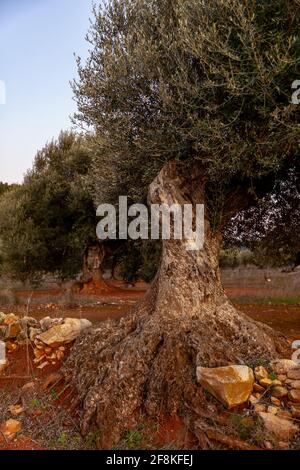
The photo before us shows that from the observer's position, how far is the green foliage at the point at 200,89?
7566 mm

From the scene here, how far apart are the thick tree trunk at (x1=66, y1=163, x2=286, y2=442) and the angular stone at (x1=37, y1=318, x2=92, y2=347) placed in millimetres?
595

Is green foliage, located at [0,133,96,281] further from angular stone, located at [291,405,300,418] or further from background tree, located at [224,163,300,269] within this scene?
angular stone, located at [291,405,300,418]

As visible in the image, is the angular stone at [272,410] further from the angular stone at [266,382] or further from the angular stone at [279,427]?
the angular stone at [266,382]

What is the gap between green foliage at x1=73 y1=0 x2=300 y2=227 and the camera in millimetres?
7566

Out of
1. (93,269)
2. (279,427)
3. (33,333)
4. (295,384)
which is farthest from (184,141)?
(93,269)

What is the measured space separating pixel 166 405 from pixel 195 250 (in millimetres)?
3019

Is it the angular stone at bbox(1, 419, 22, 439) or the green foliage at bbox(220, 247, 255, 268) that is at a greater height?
the green foliage at bbox(220, 247, 255, 268)

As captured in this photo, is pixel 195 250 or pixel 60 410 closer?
pixel 60 410

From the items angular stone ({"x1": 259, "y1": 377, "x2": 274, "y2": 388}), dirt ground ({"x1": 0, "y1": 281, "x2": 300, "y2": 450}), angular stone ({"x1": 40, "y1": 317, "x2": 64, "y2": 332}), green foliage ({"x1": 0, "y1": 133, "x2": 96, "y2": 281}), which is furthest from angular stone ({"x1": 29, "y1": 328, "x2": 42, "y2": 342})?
green foliage ({"x1": 0, "y1": 133, "x2": 96, "y2": 281})

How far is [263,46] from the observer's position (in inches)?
311

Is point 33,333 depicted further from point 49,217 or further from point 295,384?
point 49,217

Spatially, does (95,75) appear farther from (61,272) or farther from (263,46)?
(61,272)

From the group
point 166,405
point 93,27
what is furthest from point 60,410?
point 93,27

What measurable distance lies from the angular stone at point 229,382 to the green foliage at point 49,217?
17913mm
